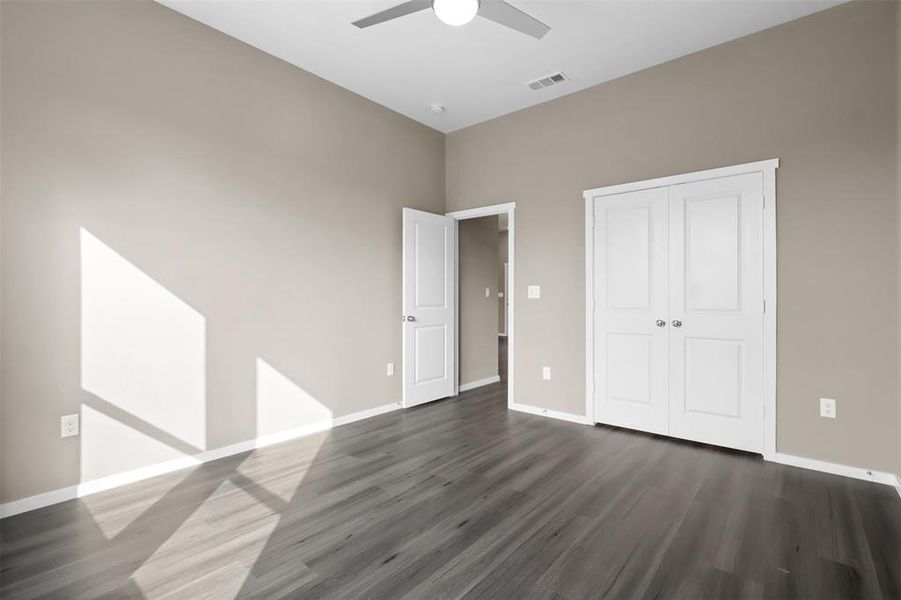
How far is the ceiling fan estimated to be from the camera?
232cm

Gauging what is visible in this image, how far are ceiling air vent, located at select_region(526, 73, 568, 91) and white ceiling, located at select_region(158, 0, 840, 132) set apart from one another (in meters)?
0.07

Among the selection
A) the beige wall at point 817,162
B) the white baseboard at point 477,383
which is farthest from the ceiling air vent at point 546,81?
the white baseboard at point 477,383

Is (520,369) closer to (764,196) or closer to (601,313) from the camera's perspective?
(601,313)

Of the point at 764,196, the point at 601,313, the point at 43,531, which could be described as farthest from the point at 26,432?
the point at 764,196

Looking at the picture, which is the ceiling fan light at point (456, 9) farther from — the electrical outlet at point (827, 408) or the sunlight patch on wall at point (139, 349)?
the electrical outlet at point (827, 408)

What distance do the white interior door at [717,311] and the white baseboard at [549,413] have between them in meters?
0.78

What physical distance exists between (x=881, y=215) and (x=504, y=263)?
904 centimetres

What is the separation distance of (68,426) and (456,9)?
10.5ft

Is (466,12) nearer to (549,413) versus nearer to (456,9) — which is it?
(456,9)

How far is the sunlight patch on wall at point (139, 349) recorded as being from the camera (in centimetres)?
265

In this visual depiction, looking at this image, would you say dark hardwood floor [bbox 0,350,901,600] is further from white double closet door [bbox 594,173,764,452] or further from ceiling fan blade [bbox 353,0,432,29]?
ceiling fan blade [bbox 353,0,432,29]

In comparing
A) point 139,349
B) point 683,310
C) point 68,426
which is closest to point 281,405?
point 139,349

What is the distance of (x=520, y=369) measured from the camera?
178 inches

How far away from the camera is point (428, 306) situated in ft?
15.8
